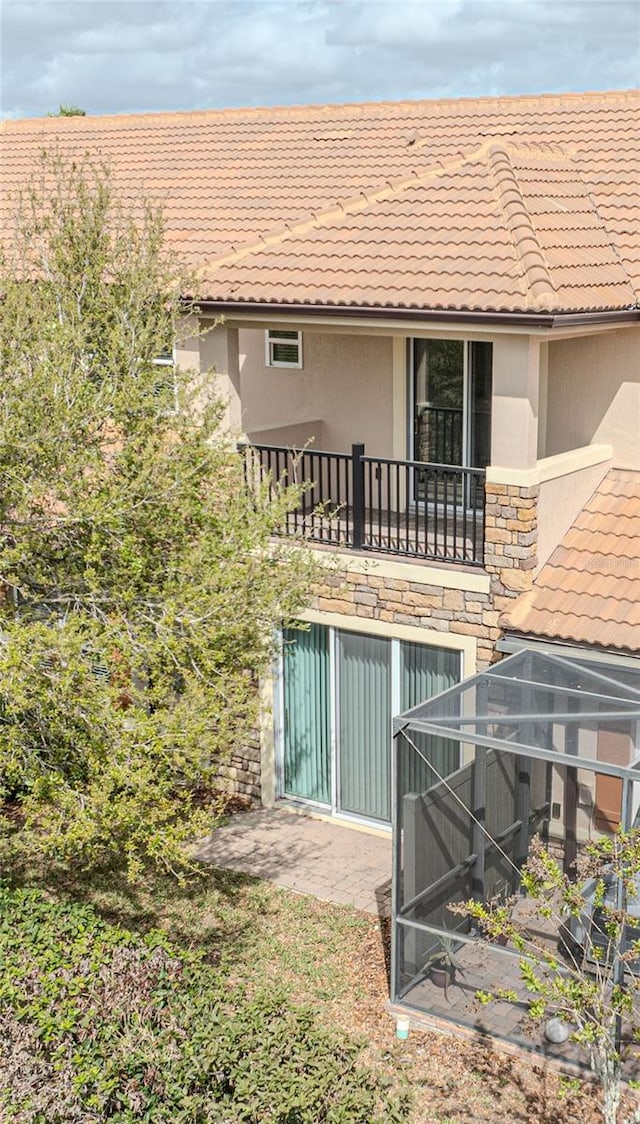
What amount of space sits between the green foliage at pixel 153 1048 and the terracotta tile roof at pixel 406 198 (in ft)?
→ 26.1

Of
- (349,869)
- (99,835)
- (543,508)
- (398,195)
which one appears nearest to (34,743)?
(99,835)

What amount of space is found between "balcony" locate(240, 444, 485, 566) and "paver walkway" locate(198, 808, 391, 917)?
3.98 m

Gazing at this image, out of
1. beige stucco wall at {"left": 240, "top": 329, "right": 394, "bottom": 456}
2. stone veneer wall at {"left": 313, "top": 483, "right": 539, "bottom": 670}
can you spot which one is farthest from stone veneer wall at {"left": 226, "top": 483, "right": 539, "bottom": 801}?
beige stucco wall at {"left": 240, "top": 329, "right": 394, "bottom": 456}

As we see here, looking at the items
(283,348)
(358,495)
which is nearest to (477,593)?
(358,495)

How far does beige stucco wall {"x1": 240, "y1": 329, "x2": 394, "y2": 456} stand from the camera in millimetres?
17578

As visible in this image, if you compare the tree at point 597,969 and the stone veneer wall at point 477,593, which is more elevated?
the stone veneer wall at point 477,593

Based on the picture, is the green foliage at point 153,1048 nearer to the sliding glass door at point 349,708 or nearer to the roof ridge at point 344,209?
the sliding glass door at point 349,708

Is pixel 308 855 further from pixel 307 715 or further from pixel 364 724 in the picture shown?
pixel 307 715

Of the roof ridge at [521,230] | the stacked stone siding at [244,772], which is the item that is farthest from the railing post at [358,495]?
the stacked stone siding at [244,772]

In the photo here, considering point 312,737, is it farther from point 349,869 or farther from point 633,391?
point 633,391

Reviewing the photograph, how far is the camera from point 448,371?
55.0ft

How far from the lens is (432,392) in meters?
17.0

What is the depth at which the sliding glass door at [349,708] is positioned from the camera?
15.0 metres

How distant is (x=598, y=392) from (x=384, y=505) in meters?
3.65
